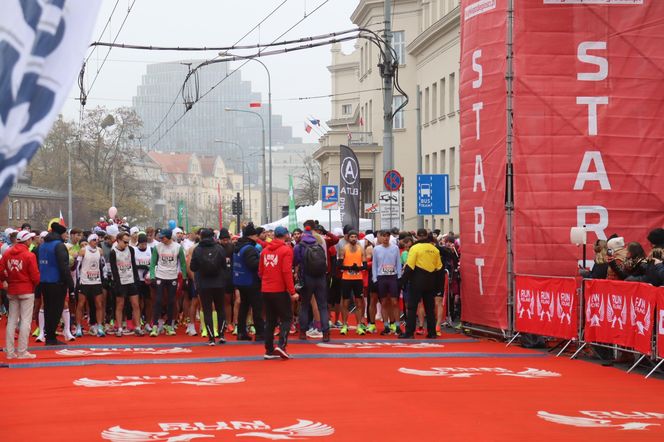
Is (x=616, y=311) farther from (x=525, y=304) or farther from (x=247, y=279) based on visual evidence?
(x=247, y=279)

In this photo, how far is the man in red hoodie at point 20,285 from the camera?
55.7 ft

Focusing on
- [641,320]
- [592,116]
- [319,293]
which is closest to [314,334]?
[319,293]

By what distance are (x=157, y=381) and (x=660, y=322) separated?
19.5 ft

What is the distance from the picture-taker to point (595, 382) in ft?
45.1

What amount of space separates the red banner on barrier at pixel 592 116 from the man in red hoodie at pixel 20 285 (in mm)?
7852

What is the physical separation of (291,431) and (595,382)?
17.3ft

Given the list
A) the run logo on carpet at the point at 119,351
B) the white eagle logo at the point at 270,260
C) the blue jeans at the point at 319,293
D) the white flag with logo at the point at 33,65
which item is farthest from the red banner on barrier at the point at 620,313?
the white flag with logo at the point at 33,65

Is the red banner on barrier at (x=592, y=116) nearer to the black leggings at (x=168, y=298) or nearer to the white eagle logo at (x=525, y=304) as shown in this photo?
the white eagle logo at (x=525, y=304)

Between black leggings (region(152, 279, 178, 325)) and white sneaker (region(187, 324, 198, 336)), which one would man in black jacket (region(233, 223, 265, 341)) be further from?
black leggings (region(152, 279, 178, 325))

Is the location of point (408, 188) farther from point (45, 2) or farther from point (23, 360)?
point (45, 2)

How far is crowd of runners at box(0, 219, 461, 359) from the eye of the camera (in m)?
19.4

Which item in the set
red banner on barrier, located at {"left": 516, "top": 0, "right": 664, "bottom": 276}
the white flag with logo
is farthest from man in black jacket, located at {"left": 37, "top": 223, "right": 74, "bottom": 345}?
the white flag with logo

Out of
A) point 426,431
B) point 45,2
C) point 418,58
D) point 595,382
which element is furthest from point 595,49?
point 418,58

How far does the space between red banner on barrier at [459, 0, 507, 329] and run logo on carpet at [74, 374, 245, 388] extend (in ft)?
23.0
